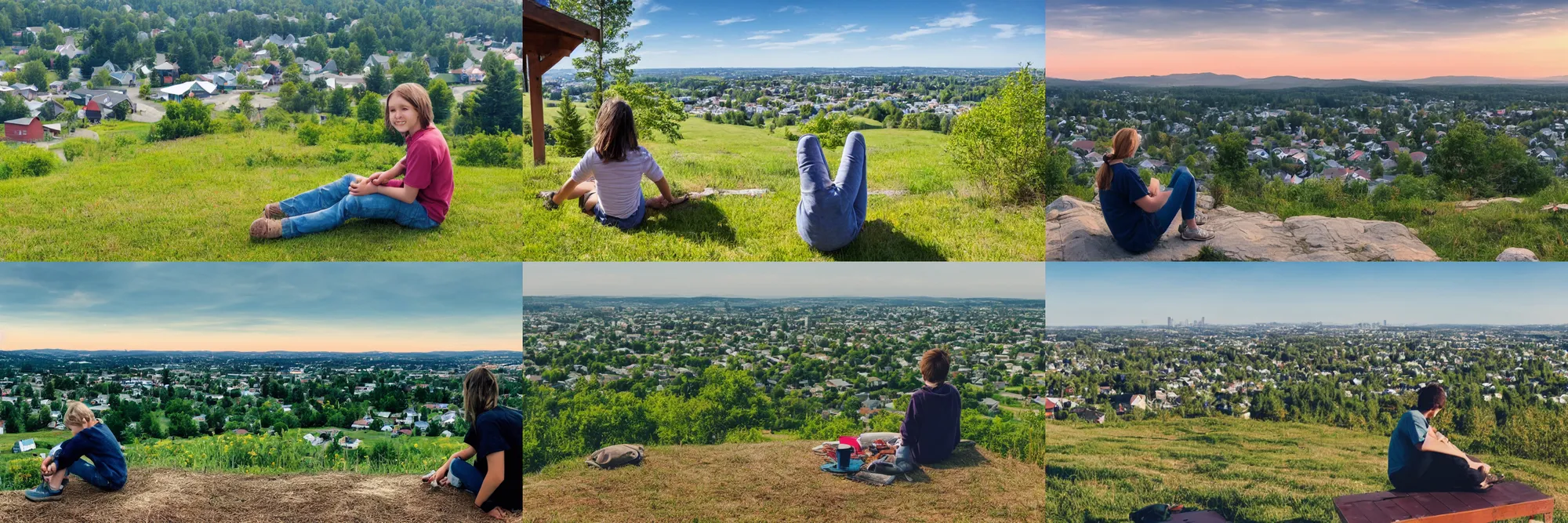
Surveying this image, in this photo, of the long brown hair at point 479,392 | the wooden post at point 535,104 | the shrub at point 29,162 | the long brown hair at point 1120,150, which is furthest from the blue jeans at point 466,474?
the long brown hair at point 1120,150

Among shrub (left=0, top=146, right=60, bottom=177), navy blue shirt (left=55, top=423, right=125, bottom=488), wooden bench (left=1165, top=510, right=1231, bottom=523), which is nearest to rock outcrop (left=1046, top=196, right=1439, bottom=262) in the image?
wooden bench (left=1165, top=510, right=1231, bottom=523)

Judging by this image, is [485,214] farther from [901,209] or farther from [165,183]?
[901,209]

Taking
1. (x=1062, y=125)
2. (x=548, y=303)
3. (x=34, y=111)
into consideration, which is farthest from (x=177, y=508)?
(x=1062, y=125)

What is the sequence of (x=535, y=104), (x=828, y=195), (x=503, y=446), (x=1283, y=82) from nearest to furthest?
(x=828, y=195) → (x=503, y=446) → (x=535, y=104) → (x=1283, y=82)

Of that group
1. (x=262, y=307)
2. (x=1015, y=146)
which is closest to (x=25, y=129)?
(x=262, y=307)

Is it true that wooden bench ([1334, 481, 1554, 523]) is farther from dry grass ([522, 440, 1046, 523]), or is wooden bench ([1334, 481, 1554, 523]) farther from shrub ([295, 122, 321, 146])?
shrub ([295, 122, 321, 146])

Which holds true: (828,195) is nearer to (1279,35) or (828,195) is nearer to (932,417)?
(932,417)

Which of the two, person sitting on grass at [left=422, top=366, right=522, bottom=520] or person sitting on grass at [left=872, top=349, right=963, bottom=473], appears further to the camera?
person sitting on grass at [left=872, top=349, right=963, bottom=473]
